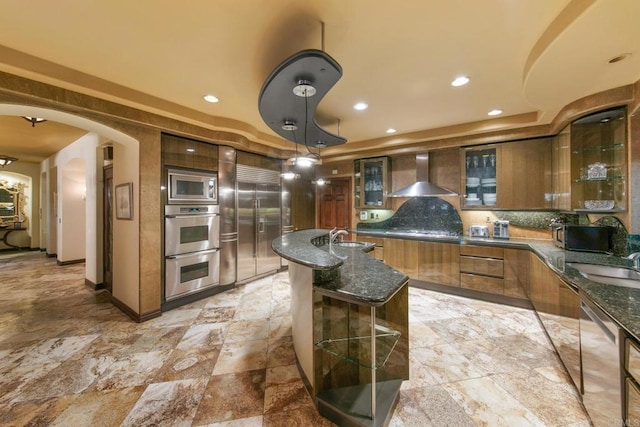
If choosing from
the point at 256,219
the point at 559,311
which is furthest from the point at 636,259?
the point at 256,219

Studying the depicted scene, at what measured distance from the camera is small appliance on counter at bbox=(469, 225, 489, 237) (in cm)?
405

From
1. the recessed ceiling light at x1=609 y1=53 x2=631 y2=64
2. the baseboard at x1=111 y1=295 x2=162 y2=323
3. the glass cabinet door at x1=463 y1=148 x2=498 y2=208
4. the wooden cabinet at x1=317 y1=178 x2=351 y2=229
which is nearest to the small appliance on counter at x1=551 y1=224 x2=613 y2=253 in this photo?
the glass cabinet door at x1=463 y1=148 x2=498 y2=208

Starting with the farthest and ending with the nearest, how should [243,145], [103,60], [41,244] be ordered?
[41,244] → [243,145] → [103,60]

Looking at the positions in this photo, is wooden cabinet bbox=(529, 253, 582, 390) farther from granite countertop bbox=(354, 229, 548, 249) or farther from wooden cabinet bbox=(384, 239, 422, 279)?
wooden cabinet bbox=(384, 239, 422, 279)

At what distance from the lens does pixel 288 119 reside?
8.31ft

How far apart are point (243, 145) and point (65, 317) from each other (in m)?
3.38

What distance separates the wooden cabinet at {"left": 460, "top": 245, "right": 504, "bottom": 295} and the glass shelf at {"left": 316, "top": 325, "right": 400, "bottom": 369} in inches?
104

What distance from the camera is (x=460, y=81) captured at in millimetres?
2410

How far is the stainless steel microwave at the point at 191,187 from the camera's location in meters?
3.42

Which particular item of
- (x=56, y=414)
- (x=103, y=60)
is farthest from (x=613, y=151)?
(x=56, y=414)

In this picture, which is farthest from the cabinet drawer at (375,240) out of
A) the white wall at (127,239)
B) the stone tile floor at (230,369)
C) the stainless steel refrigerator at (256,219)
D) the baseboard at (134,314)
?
the white wall at (127,239)

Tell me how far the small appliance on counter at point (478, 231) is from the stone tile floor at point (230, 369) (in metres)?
1.17

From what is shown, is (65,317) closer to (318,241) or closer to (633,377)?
(318,241)

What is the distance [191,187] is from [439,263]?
4.10m
